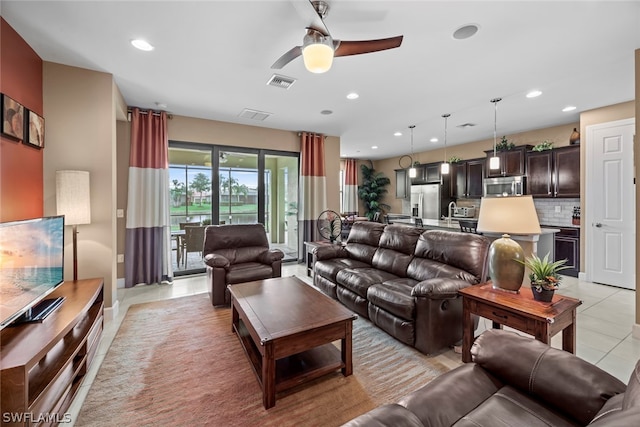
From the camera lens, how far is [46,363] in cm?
173

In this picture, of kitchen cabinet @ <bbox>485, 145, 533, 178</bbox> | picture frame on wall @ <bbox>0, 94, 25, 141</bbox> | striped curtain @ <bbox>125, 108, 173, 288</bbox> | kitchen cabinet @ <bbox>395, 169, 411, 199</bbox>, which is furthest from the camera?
kitchen cabinet @ <bbox>395, 169, 411, 199</bbox>

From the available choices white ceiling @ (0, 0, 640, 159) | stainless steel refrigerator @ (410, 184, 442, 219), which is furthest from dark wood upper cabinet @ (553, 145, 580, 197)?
stainless steel refrigerator @ (410, 184, 442, 219)

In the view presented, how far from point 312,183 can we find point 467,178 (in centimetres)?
388

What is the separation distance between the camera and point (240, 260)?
156 inches

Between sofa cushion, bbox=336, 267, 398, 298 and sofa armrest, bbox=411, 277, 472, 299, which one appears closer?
sofa armrest, bbox=411, 277, 472, 299

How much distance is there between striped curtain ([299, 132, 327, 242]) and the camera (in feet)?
18.9

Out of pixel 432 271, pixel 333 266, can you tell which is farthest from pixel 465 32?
pixel 333 266

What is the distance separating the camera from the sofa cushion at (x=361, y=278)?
296 centimetres

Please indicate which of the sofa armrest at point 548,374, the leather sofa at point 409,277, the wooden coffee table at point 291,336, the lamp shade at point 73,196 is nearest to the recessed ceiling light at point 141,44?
the lamp shade at point 73,196

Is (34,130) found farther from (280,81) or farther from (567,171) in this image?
(567,171)

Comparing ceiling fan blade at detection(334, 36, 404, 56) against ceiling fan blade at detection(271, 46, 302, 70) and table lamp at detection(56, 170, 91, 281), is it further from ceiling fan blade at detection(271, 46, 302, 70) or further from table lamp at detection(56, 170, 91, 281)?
table lamp at detection(56, 170, 91, 281)

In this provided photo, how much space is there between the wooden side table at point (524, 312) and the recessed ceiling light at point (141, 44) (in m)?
3.58

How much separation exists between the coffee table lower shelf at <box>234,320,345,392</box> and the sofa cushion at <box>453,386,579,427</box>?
1122 millimetres

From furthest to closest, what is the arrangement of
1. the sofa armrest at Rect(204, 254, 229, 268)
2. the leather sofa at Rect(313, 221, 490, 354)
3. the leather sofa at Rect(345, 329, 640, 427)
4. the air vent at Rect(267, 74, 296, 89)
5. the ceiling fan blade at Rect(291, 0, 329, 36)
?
the sofa armrest at Rect(204, 254, 229, 268)
the air vent at Rect(267, 74, 296, 89)
the leather sofa at Rect(313, 221, 490, 354)
the ceiling fan blade at Rect(291, 0, 329, 36)
the leather sofa at Rect(345, 329, 640, 427)
